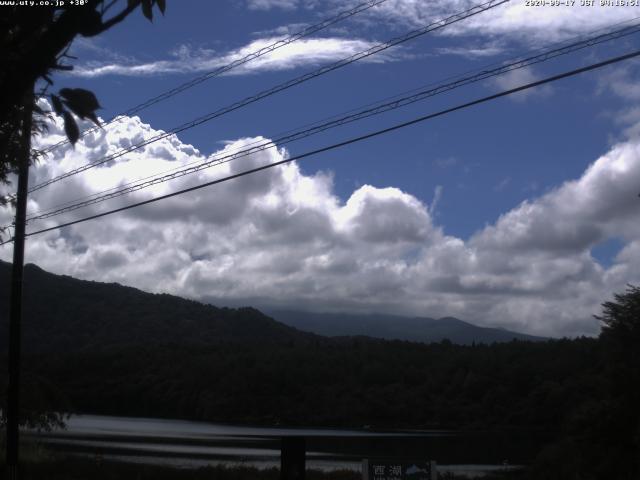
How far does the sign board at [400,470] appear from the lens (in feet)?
44.7

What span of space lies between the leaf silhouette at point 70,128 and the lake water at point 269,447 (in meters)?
31.0

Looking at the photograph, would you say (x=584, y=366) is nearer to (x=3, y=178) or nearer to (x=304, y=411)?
(x=304, y=411)

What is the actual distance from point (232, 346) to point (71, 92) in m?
109

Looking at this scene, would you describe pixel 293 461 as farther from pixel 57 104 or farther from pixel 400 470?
pixel 57 104

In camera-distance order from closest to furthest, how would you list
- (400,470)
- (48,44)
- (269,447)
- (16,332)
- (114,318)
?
(48,44) → (400,470) → (16,332) → (269,447) → (114,318)

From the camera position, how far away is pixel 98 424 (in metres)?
78.2

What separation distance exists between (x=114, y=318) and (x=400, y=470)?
398 feet

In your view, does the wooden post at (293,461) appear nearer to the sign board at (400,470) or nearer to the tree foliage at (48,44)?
the sign board at (400,470)

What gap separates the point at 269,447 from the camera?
55.1m

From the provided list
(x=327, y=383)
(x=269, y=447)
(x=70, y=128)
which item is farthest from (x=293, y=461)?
(x=327, y=383)

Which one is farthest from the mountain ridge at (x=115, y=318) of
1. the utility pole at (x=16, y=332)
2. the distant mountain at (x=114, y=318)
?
the utility pole at (x=16, y=332)

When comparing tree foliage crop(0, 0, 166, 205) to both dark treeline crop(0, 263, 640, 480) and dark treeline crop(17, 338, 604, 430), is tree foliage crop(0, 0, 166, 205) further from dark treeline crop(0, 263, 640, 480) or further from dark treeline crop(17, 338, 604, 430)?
dark treeline crop(17, 338, 604, 430)

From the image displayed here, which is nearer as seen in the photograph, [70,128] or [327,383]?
[70,128]

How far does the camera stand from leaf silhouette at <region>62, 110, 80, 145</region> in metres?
6.10
